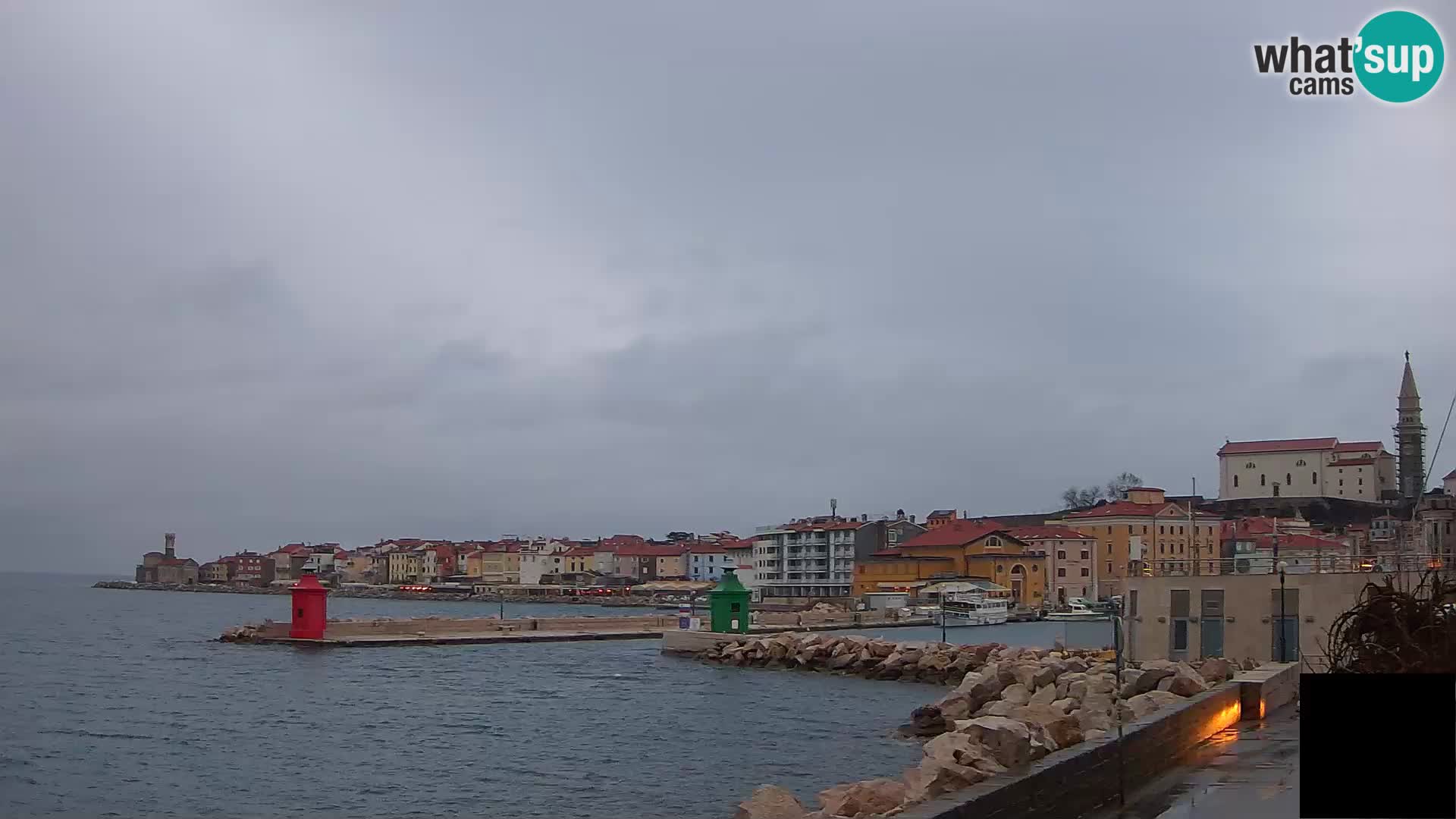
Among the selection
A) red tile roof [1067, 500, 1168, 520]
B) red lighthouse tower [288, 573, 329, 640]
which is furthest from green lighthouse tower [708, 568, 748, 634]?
red tile roof [1067, 500, 1168, 520]

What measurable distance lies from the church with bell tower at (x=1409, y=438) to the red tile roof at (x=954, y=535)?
41598 mm

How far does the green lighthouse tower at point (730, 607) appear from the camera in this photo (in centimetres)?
5162

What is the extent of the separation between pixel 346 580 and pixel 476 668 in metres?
148

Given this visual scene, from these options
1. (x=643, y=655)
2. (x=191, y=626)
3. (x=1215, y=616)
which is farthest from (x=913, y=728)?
(x=191, y=626)

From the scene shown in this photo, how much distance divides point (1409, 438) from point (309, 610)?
108293 millimetres

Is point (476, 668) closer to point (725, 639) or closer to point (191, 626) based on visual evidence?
point (725, 639)

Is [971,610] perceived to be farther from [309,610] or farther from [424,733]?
[424,733]

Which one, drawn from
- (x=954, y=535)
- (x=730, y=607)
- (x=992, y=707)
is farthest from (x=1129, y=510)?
(x=992, y=707)

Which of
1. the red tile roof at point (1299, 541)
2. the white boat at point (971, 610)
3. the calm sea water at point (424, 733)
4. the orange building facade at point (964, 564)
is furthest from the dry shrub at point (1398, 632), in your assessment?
the orange building facade at point (964, 564)

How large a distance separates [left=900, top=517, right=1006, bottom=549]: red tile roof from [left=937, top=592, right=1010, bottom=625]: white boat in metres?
14.5

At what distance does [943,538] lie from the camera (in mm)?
99125

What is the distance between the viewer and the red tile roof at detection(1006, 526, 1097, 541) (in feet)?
325

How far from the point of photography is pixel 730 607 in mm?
52000

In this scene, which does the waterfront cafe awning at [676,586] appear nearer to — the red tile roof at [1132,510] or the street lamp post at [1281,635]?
the red tile roof at [1132,510]
